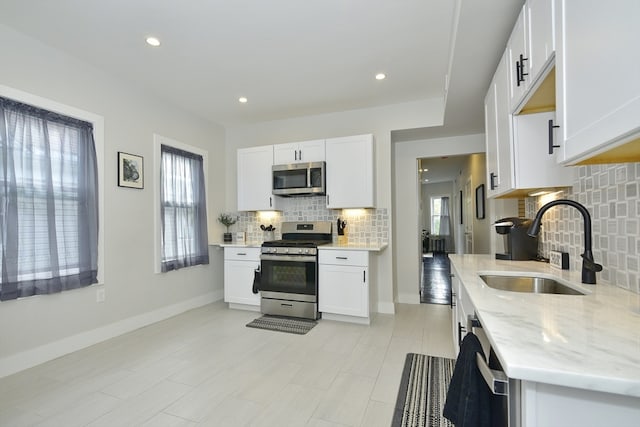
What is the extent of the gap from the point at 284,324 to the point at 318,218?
57.8 inches

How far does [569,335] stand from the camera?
0.80m

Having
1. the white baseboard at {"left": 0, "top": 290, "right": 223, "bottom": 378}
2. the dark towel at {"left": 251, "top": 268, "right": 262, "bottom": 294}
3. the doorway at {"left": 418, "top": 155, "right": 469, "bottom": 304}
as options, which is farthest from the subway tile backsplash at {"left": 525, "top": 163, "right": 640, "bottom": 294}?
the doorway at {"left": 418, "top": 155, "right": 469, "bottom": 304}

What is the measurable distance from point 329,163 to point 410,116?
1.18 m

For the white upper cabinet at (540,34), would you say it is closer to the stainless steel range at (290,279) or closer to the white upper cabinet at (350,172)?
the white upper cabinet at (350,172)

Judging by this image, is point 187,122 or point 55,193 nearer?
point 55,193

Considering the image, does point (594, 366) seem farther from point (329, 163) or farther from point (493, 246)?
point (493, 246)

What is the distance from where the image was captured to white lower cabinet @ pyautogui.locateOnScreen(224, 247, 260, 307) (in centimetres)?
390

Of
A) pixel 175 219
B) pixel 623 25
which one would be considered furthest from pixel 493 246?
pixel 175 219

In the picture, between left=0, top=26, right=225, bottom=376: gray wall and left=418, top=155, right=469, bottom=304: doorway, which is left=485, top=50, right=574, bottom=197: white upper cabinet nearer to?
left=0, top=26, right=225, bottom=376: gray wall

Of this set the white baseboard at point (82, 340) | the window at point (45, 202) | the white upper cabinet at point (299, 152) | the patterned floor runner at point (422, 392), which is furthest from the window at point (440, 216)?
the window at point (45, 202)

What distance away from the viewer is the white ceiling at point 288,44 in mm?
2107

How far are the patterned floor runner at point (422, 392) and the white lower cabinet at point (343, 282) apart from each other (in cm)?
85

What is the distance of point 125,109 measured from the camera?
3252 mm

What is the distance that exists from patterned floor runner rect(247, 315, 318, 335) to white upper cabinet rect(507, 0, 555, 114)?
272 centimetres
